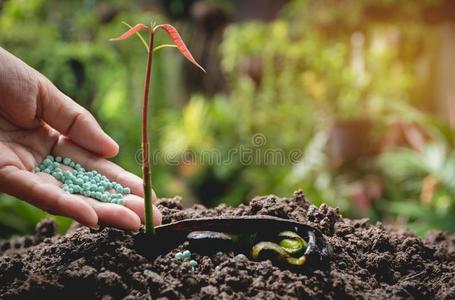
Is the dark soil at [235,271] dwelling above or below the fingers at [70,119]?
below

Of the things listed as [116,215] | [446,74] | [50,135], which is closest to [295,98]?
[446,74]

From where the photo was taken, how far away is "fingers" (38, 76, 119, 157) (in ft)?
5.21

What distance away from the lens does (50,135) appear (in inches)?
66.5

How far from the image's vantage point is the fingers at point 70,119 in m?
1.59

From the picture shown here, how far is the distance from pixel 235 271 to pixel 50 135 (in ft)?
2.68

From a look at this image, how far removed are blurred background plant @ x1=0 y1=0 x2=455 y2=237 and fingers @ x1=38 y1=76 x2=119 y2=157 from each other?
2.97 metres

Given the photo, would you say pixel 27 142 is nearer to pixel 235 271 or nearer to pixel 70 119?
pixel 70 119

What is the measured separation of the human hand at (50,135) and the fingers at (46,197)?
4cm

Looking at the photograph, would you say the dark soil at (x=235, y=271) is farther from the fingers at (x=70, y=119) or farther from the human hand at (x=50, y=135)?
the fingers at (x=70, y=119)

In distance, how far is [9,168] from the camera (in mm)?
1333

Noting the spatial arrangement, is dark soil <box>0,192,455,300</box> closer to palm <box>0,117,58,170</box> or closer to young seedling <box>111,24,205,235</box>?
young seedling <box>111,24,205,235</box>

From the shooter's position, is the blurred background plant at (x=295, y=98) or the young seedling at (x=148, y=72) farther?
the blurred background plant at (x=295, y=98)

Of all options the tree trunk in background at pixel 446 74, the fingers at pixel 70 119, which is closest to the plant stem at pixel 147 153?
the fingers at pixel 70 119

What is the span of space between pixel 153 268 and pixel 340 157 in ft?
11.9
